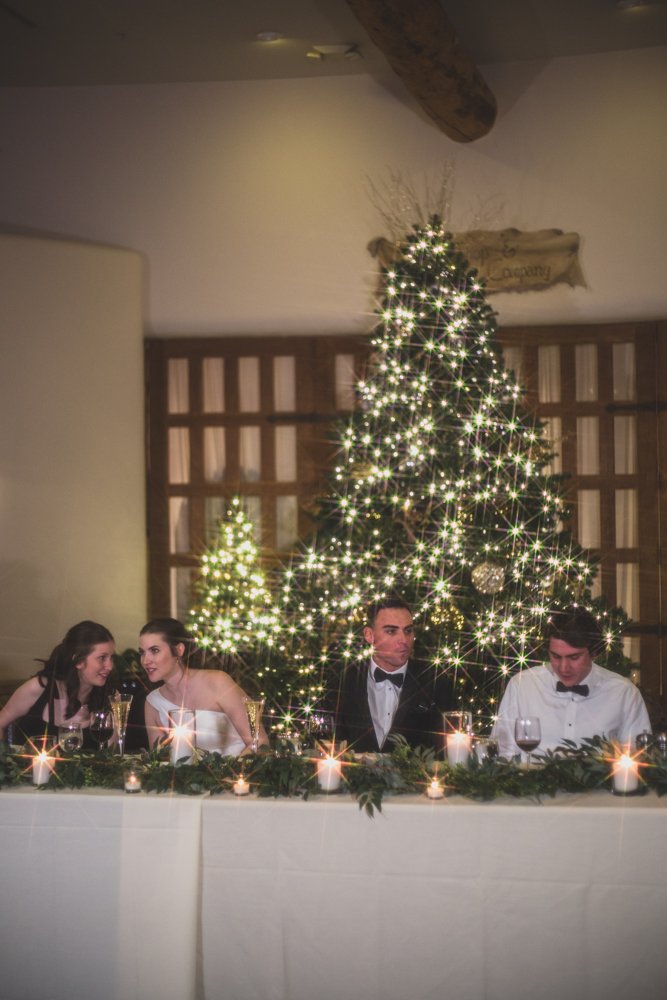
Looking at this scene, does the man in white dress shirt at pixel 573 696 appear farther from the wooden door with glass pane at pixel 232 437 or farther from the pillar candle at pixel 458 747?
the wooden door with glass pane at pixel 232 437

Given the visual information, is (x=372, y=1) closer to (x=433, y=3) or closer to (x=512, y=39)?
(x=433, y=3)

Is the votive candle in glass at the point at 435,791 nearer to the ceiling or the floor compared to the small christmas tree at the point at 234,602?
nearer to the floor

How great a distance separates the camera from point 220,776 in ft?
9.68

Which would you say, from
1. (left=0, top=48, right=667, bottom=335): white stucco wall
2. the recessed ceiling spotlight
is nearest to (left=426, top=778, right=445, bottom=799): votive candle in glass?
(left=0, top=48, right=667, bottom=335): white stucco wall

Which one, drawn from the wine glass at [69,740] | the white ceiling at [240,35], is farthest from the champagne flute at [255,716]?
the white ceiling at [240,35]

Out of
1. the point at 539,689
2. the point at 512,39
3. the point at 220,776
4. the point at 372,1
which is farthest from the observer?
the point at 512,39

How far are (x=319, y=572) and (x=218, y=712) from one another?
4.43 ft

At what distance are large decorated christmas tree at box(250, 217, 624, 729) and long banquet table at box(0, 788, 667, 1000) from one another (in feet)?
7.18

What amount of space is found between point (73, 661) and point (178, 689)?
1.35ft

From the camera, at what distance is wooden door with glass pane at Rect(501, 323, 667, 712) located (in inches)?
239

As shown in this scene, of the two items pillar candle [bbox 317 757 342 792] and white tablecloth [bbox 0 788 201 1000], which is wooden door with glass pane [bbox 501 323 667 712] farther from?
white tablecloth [bbox 0 788 201 1000]

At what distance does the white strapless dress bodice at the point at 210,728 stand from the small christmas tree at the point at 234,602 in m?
1.24

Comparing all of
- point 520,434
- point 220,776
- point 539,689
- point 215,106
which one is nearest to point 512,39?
point 215,106

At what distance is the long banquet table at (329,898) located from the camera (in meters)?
2.65
